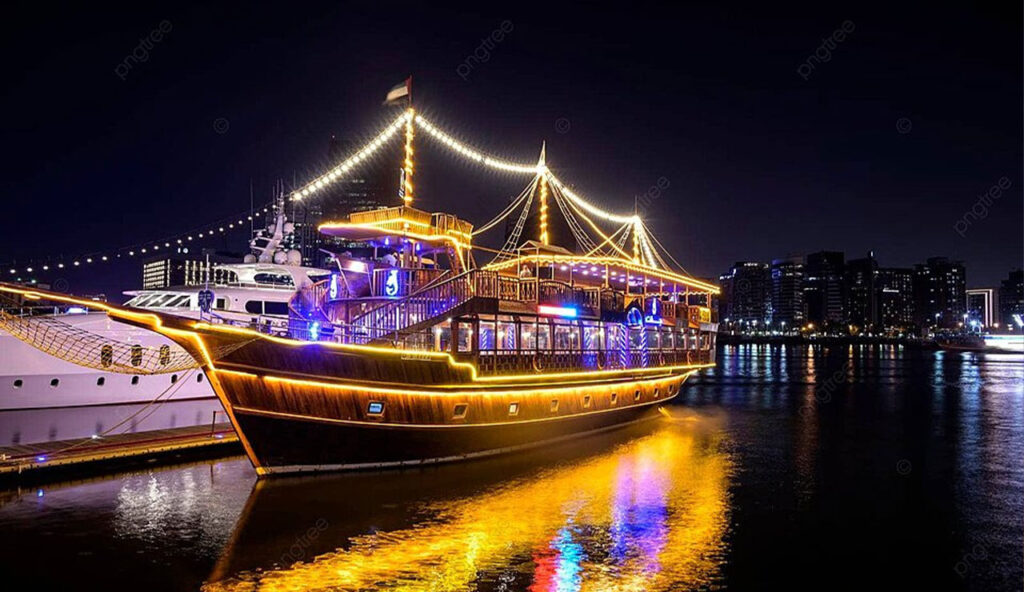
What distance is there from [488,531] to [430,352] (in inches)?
254

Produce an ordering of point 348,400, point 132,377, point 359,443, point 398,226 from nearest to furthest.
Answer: point 348,400, point 359,443, point 398,226, point 132,377

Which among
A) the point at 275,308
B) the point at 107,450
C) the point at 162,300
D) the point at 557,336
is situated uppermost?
the point at 162,300

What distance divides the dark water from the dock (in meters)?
0.82

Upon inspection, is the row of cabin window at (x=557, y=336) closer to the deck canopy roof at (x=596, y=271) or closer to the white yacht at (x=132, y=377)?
the deck canopy roof at (x=596, y=271)

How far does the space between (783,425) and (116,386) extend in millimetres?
32729

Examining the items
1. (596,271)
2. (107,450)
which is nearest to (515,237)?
(596,271)

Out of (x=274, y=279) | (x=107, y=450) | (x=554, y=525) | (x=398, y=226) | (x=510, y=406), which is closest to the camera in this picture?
(x=554, y=525)

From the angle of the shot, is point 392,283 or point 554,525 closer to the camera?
point 554,525

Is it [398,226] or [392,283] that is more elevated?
[398,226]

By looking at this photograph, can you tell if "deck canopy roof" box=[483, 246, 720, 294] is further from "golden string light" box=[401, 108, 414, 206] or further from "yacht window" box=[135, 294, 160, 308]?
"yacht window" box=[135, 294, 160, 308]

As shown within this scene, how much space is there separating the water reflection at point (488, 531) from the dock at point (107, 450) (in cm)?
489

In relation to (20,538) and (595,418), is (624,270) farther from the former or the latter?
(20,538)

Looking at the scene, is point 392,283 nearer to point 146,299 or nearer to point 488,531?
point 488,531

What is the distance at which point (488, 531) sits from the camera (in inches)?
605
